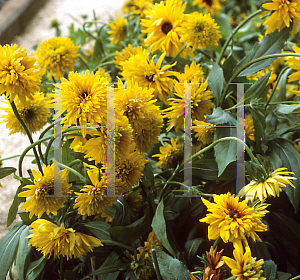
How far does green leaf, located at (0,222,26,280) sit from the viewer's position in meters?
0.54

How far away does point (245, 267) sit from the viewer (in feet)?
1.18

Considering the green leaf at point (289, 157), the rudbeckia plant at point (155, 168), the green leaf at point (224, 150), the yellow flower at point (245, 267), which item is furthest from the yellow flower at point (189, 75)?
the yellow flower at point (245, 267)

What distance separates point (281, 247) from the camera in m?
0.70

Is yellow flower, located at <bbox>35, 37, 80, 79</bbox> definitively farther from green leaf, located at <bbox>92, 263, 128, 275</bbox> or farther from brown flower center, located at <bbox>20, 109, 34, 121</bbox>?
green leaf, located at <bbox>92, 263, 128, 275</bbox>

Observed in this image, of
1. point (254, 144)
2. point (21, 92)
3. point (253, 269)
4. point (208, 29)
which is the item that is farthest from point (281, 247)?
point (21, 92)

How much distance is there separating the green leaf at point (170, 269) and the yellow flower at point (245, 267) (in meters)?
0.11

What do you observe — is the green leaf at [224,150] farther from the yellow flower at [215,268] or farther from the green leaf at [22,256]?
the green leaf at [22,256]

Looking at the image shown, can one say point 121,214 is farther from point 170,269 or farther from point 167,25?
point 167,25

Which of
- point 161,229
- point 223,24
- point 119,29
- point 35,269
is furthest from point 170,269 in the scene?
point 223,24

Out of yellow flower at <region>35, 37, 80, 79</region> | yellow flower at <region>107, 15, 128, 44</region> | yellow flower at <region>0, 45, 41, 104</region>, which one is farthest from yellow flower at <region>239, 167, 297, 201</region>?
yellow flower at <region>107, 15, 128, 44</region>

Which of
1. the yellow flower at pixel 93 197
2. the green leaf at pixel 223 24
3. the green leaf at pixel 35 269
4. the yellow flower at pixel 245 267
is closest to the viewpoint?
the yellow flower at pixel 245 267

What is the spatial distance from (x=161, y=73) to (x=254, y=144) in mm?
239

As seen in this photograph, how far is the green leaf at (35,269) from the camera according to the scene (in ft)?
1.83

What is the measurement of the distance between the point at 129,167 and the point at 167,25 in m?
0.32
